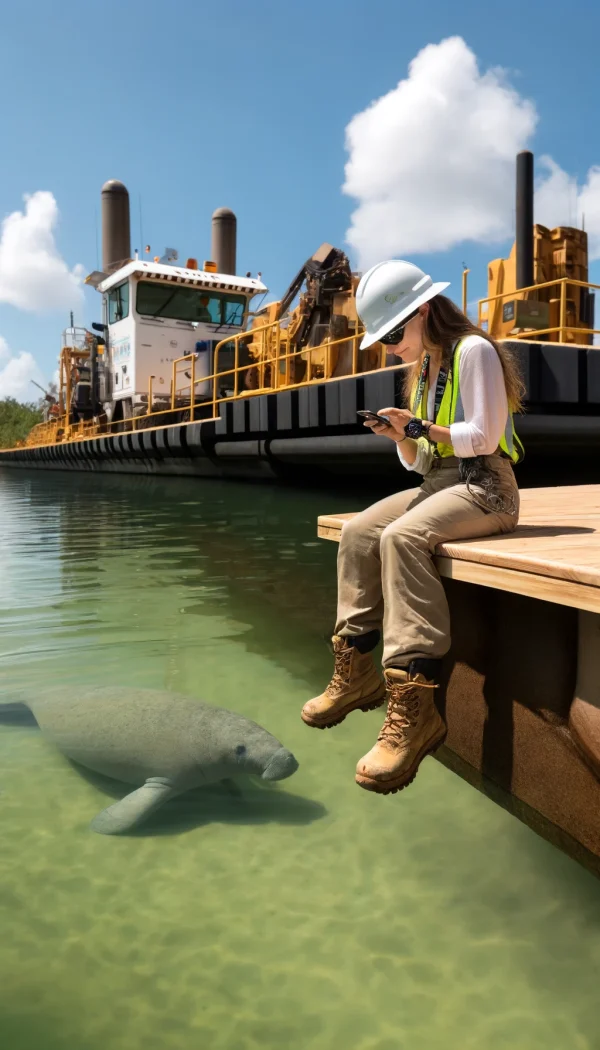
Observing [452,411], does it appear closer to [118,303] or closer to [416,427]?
[416,427]

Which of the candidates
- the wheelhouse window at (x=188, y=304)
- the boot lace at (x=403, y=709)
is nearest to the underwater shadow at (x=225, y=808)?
the boot lace at (x=403, y=709)

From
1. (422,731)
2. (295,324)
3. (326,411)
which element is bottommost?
(422,731)

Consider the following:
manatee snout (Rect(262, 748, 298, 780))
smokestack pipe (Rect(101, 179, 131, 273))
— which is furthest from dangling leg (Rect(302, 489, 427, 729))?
smokestack pipe (Rect(101, 179, 131, 273))

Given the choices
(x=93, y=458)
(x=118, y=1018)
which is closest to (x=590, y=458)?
(x=118, y=1018)

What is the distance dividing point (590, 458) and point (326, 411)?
2.66 meters

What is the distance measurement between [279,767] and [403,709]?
54cm

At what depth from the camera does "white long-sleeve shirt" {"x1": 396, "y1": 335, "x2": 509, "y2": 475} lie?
2135mm

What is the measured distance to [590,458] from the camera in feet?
24.6

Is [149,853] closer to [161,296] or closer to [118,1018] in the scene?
[118,1018]

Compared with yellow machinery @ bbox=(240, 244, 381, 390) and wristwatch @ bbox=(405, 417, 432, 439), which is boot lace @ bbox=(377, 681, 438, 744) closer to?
wristwatch @ bbox=(405, 417, 432, 439)

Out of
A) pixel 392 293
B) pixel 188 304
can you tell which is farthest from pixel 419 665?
pixel 188 304

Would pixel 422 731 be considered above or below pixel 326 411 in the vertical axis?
below

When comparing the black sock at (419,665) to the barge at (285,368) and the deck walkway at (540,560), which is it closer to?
the deck walkway at (540,560)

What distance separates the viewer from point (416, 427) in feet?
7.08
